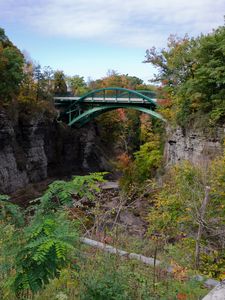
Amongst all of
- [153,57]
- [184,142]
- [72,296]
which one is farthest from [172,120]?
[72,296]

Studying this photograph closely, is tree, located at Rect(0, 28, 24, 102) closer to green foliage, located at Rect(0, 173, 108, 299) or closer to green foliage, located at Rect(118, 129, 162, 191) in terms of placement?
green foliage, located at Rect(118, 129, 162, 191)

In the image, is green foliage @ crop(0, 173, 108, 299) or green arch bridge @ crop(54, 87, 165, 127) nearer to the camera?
green foliage @ crop(0, 173, 108, 299)

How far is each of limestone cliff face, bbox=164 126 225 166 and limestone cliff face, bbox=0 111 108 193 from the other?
10768 mm

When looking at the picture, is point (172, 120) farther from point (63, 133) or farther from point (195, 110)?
point (63, 133)

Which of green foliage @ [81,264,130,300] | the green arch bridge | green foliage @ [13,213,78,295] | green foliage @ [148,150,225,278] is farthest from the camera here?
the green arch bridge

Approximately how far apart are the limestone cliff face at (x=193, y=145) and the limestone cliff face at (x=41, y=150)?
10768mm

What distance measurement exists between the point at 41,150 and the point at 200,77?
56.5 ft

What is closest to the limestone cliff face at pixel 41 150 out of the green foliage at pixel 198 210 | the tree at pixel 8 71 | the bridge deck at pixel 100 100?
the tree at pixel 8 71

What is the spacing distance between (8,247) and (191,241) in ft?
22.1

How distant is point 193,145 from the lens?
17422mm

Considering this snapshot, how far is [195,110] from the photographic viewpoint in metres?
17.9

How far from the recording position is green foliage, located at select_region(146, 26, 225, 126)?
15.2 meters

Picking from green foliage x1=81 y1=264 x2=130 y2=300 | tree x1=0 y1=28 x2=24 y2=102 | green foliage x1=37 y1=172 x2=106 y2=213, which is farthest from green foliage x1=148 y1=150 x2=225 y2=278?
tree x1=0 y1=28 x2=24 y2=102

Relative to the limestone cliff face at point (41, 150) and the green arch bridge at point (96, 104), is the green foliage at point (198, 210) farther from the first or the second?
the green arch bridge at point (96, 104)
